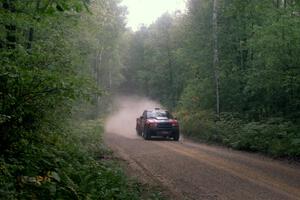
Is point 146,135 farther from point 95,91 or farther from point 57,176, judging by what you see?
point 57,176

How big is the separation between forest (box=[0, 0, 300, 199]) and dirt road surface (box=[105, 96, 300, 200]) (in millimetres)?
1121

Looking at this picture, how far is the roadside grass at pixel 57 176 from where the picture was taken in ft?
22.7

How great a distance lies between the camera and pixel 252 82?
21.6m

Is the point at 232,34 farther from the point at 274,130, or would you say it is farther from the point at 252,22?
the point at 274,130

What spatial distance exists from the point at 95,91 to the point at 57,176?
311 cm

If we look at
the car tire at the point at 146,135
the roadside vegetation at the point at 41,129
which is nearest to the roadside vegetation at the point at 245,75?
the car tire at the point at 146,135

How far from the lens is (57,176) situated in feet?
24.4

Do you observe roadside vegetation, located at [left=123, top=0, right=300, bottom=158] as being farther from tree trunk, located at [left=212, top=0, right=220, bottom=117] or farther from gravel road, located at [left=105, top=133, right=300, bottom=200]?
gravel road, located at [left=105, top=133, right=300, bottom=200]

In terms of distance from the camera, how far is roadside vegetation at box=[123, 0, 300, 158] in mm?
18625

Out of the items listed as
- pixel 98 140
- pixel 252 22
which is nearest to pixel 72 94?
pixel 98 140

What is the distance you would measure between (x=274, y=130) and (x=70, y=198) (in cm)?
1317

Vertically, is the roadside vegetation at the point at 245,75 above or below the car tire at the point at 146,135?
above

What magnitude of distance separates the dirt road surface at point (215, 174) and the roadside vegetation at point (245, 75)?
2290mm

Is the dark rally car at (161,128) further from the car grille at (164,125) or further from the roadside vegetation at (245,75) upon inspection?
the roadside vegetation at (245,75)
